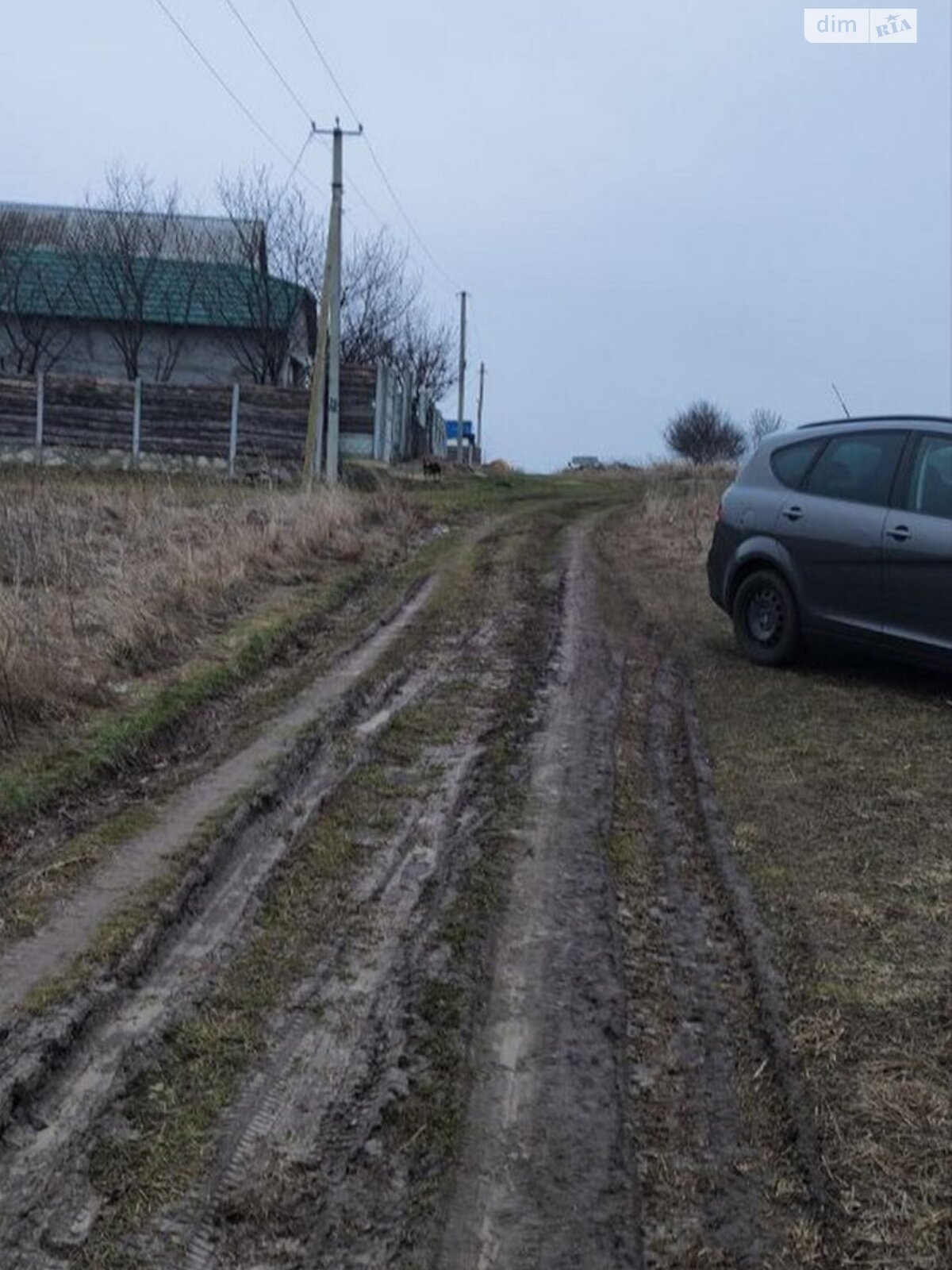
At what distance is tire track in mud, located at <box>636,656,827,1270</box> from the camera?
11.7 ft

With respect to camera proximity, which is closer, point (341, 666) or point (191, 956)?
point (191, 956)

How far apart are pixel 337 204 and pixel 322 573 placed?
1231 centimetres

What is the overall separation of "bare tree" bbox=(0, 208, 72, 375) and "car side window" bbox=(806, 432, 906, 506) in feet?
99.9

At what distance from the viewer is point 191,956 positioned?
5227 millimetres

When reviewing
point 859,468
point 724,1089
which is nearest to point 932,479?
point 859,468

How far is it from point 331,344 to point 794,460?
17.0 meters

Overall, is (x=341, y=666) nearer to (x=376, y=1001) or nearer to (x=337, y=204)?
(x=376, y=1001)

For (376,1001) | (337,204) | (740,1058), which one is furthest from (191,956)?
(337,204)

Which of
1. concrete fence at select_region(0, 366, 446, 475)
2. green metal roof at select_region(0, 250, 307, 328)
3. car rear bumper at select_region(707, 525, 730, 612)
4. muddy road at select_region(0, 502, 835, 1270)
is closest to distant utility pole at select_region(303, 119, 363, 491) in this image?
concrete fence at select_region(0, 366, 446, 475)

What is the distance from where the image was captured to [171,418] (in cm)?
3105

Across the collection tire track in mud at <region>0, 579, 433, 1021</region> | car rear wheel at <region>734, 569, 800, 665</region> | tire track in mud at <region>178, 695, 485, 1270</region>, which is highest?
car rear wheel at <region>734, 569, 800, 665</region>

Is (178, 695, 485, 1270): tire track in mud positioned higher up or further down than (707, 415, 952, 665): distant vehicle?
further down

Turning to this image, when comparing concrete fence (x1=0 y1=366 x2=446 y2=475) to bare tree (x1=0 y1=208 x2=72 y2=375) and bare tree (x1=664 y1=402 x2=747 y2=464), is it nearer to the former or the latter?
bare tree (x1=0 y1=208 x2=72 y2=375)

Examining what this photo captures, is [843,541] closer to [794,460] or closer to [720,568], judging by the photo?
[794,460]
